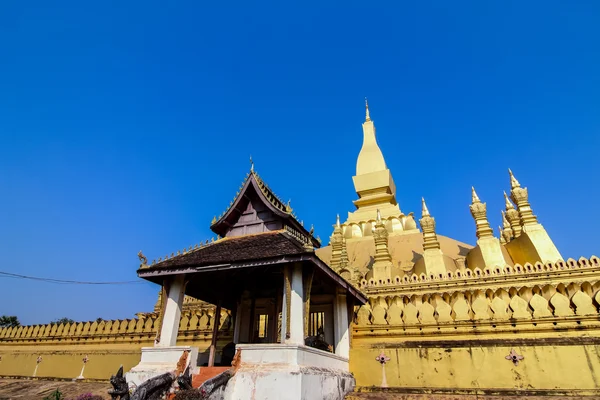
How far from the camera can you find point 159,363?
9.20 m

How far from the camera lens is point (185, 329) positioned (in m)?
13.5

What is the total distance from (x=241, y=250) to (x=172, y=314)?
246 cm

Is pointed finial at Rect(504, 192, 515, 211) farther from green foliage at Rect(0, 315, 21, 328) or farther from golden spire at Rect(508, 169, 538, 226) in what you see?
green foliage at Rect(0, 315, 21, 328)

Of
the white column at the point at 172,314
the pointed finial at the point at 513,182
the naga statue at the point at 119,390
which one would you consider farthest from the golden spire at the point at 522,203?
the naga statue at the point at 119,390

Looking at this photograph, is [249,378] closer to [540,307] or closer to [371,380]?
[371,380]

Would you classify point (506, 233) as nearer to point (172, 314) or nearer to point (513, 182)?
point (513, 182)

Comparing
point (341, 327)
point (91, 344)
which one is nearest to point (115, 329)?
point (91, 344)

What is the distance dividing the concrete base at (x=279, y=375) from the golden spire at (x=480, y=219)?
12.8 meters

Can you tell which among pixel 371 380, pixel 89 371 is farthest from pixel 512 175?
pixel 89 371

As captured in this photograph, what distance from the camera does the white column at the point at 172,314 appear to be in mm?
9758

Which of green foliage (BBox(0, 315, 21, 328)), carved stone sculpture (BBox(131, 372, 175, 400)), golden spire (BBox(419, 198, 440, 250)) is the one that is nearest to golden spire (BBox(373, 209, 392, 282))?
golden spire (BBox(419, 198, 440, 250))

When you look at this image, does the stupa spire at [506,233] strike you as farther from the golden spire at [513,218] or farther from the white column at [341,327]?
the white column at [341,327]

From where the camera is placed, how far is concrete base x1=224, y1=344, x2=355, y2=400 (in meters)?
7.45

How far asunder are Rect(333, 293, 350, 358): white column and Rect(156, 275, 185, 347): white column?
4.42m
